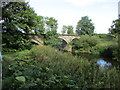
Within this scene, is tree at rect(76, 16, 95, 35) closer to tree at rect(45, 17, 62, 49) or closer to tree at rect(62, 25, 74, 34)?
tree at rect(62, 25, 74, 34)

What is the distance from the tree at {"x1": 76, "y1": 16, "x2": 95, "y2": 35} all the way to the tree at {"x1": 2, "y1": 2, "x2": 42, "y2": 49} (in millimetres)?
13374

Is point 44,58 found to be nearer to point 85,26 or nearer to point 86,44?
point 86,44

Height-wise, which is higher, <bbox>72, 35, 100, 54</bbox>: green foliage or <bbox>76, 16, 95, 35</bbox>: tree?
<bbox>76, 16, 95, 35</bbox>: tree

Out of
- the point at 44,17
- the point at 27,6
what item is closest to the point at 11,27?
the point at 27,6

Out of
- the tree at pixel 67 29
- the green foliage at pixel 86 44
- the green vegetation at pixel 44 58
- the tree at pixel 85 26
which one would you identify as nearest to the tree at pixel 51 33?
the green vegetation at pixel 44 58

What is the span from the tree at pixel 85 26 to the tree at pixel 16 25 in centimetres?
1337

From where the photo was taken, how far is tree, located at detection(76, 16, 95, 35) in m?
19.3

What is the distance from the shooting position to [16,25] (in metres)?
6.29

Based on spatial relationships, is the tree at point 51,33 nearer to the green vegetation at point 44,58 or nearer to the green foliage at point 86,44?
the green vegetation at point 44,58

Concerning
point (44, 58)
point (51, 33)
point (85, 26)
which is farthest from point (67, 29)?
point (44, 58)

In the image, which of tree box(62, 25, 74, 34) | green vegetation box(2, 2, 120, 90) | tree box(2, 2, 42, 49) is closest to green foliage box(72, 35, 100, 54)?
green vegetation box(2, 2, 120, 90)

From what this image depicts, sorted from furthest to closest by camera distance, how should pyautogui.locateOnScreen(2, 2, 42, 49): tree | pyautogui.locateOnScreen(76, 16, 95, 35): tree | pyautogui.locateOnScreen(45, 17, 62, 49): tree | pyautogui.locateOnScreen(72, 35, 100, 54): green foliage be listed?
pyautogui.locateOnScreen(76, 16, 95, 35): tree → pyautogui.locateOnScreen(72, 35, 100, 54): green foliage → pyautogui.locateOnScreen(45, 17, 62, 49): tree → pyautogui.locateOnScreen(2, 2, 42, 49): tree

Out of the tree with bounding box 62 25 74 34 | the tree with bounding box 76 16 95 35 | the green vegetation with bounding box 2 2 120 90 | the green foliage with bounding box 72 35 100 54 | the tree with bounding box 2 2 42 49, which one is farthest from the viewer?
the tree with bounding box 62 25 74 34

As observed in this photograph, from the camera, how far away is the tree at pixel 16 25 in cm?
602
